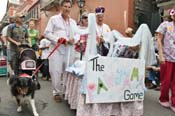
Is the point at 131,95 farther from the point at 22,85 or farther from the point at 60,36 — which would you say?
the point at 60,36

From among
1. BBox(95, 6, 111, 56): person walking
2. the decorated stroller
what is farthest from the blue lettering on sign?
the decorated stroller

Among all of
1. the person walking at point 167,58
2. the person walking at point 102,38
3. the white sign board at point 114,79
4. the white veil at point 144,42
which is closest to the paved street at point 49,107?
the person walking at point 167,58

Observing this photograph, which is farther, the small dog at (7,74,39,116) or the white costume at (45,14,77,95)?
the white costume at (45,14,77,95)

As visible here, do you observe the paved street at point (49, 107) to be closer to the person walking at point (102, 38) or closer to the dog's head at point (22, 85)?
the dog's head at point (22, 85)

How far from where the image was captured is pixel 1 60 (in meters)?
8.45

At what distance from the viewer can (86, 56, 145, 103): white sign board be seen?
11.6ft

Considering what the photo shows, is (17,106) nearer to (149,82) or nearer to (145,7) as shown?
(149,82)

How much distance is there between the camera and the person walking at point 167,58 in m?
4.64

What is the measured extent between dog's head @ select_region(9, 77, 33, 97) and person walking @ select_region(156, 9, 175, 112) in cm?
220

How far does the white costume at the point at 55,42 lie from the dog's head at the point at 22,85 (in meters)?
0.85

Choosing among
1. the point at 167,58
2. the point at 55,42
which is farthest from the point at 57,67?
the point at 167,58

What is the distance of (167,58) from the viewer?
15.5 ft

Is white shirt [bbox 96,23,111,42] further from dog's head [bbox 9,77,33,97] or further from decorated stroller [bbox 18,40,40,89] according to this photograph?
dog's head [bbox 9,77,33,97]

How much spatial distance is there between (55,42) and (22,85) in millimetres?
1108
